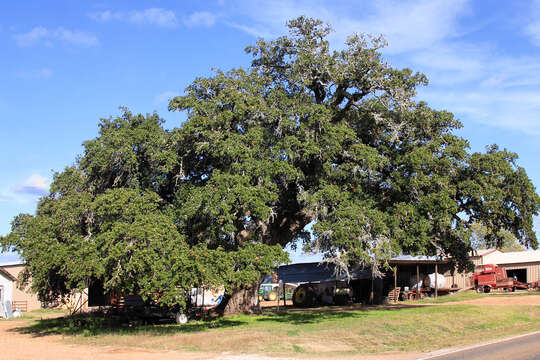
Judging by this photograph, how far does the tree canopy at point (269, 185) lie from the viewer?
19.2m

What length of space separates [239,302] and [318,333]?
9208mm

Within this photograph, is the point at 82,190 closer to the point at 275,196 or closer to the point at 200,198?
the point at 200,198

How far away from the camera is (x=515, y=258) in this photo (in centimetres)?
5103

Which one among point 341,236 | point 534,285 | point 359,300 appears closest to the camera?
point 341,236

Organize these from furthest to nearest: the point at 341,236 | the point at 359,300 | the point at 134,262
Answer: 1. the point at 359,300
2. the point at 341,236
3. the point at 134,262

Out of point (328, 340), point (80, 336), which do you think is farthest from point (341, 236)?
point (80, 336)

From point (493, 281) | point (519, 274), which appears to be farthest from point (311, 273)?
point (519, 274)

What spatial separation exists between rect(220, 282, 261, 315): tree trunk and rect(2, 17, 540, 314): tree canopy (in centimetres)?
328

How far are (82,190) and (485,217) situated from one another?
18901 mm

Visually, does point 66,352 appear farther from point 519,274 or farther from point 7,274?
point 519,274

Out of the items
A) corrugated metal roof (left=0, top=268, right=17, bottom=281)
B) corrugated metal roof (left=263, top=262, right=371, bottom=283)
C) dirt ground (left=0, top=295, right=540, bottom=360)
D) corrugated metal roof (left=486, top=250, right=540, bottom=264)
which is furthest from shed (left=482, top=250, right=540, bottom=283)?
corrugated metal roof (left=0, top=268, right=17, bottom=281)

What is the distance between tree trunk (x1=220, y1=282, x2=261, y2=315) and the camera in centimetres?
2559

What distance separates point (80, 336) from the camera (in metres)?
19.6

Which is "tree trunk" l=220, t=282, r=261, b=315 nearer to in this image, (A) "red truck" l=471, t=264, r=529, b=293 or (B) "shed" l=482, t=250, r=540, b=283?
(A) "red truck" l=471, t=264, r=529, b=293
